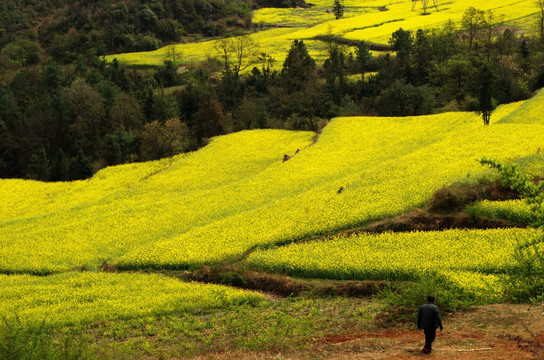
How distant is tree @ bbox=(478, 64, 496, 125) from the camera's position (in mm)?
44562

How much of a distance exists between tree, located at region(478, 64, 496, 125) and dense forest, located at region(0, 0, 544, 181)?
0.11 m

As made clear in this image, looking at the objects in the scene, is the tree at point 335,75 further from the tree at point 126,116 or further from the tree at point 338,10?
the tree at point 338,10

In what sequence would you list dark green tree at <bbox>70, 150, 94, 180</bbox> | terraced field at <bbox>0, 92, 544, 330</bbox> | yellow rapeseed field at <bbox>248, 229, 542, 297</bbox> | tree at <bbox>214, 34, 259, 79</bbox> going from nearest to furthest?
yellow rapeseed field at <bbox>248, 229, 542, 297</bbox> < terraced field at <bbox>0, 92, 544, 330</bbox> < dark green tree at <bbox>70, 150, 94, 180</bbox> < tree at <bbox>214, 34, 259, 79</bbox>

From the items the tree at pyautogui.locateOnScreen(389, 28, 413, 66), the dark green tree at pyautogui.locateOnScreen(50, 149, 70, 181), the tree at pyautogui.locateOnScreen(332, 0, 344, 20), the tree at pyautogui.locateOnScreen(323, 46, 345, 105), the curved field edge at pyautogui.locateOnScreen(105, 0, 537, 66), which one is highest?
the tree at pyautogui.locateOnScreen(332, 0, 344, 20)


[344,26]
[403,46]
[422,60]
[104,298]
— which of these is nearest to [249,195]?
[104,298]

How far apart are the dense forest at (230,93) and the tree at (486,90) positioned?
0.34ft

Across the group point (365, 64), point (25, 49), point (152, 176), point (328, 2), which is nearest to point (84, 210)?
point (152, 176)

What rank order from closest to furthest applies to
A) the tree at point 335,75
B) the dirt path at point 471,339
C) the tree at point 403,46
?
the dirt path at point 471,339
the tree at point 335,75
the tree at point 403,46

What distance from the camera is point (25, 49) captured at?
356 ft

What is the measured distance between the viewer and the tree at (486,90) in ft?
146

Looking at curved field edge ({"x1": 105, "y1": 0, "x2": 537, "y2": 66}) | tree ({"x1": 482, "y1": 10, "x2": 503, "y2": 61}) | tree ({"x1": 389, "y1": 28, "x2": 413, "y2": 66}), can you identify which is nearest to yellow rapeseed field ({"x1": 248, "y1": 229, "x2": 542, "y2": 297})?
tree ({"x1": 389, "y1": 28, "x2": 413, "y2": 66})

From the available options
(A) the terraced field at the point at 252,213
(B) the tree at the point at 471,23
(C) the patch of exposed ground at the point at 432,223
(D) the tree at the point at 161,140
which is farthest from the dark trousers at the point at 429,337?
(B) the tree at the point at 471,23

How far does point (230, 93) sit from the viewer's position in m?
84.2

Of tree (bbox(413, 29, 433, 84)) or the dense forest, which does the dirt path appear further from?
tree (bbox(413, 29, 433, 84))
